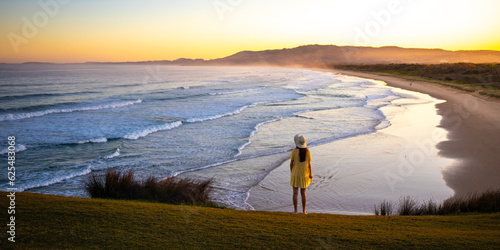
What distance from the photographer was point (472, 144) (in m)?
13.9

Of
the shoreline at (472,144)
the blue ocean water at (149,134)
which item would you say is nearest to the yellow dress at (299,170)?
the blue ocean water at (149,134)

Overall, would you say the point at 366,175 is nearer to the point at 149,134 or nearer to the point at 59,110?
the point at 149,134

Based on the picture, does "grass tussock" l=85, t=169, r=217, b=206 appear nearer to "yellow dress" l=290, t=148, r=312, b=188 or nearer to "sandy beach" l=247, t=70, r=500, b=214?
"sandy beach" l=247, t=70, r=500, b=214

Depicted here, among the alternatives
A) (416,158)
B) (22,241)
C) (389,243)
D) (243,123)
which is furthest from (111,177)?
(243,123)

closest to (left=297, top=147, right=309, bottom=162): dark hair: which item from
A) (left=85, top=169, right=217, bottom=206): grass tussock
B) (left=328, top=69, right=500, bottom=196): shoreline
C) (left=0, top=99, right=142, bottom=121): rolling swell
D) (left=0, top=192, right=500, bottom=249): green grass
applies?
(left=0, top=192, right=500, bottom=249): green grass

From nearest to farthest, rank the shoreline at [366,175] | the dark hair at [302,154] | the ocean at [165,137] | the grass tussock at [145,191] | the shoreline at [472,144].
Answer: the dark hair at [302,154] < the grass tussock at [145,191] < the shoreline at [366,175] < the shoreline at [472,144] < the ocean at [165,137]

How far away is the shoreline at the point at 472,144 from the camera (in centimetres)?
962

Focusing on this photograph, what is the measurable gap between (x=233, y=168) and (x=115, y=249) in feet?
25.5

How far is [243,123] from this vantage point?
2139 cm

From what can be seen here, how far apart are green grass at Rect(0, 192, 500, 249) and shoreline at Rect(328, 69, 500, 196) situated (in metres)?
4.03

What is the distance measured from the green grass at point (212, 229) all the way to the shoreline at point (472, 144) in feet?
13.2

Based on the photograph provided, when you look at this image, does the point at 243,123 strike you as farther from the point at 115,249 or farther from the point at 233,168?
the point at 115,249

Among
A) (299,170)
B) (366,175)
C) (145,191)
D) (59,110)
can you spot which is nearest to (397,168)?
(366,175)

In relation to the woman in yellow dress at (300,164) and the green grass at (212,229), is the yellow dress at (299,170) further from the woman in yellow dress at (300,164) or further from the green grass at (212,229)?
the green grass at (212,229)
